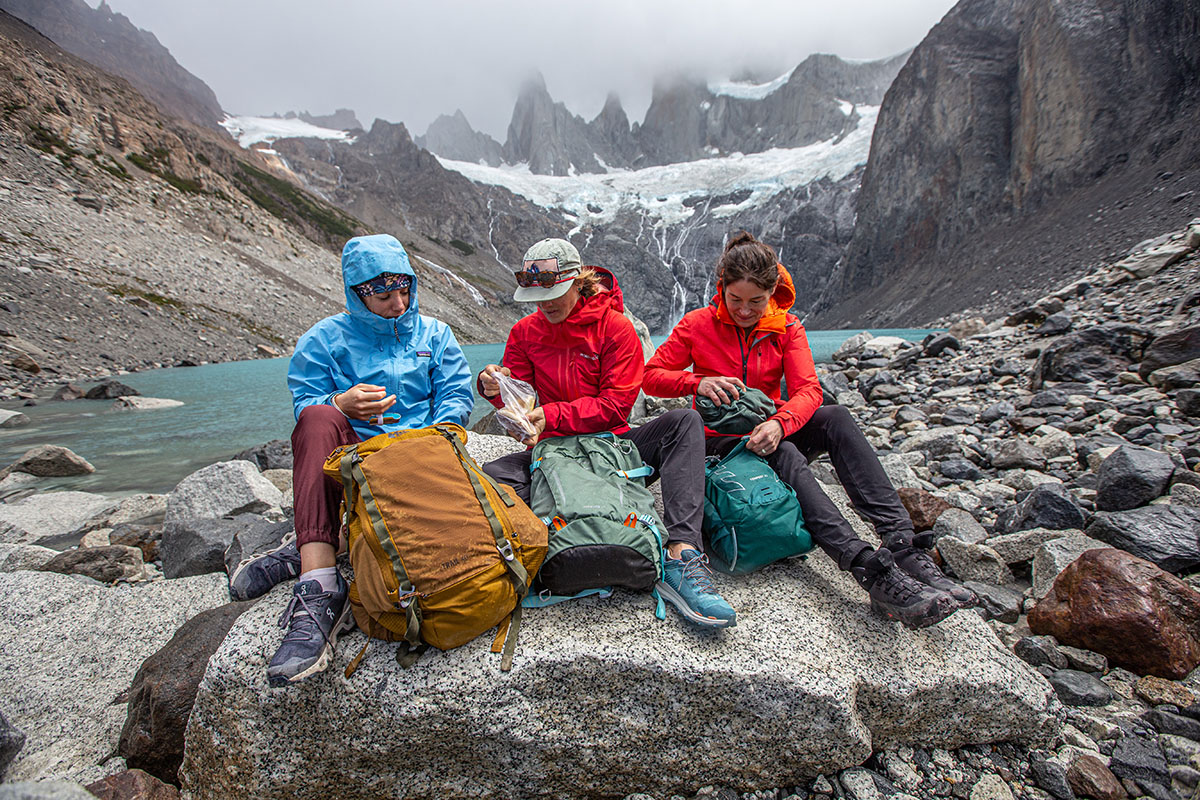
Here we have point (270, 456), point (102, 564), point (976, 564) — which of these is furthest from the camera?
point (270, 456)

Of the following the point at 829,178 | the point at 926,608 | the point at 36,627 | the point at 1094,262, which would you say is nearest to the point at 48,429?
the point at 36,627

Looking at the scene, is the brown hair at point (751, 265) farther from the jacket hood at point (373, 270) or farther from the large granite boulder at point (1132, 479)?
the large granite boulder at point (1132, 479)

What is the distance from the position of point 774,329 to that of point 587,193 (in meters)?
163

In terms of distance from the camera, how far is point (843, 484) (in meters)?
3.06

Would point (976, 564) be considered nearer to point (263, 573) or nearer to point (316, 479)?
point (316, 479)

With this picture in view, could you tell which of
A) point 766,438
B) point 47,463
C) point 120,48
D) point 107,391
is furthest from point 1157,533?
point 120,48

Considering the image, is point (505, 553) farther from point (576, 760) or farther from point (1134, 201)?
point (1134, 201)

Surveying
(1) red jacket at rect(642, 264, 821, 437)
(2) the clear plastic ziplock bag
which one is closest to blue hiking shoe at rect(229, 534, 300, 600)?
(2) the clear plastic ziplock bag

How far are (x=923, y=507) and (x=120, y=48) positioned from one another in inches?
10522

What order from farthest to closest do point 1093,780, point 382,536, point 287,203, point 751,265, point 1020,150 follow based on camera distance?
1. point 287,203
2. point 1020,150
3. point 751,265
4. point 382,536
5. point 1093,780

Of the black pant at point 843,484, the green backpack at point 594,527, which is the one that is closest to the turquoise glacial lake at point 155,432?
the green backpack at point 594,527

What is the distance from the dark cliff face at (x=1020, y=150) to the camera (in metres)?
38.8

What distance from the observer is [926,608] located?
2412 millimetres

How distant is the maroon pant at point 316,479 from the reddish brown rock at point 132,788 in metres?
1.11
